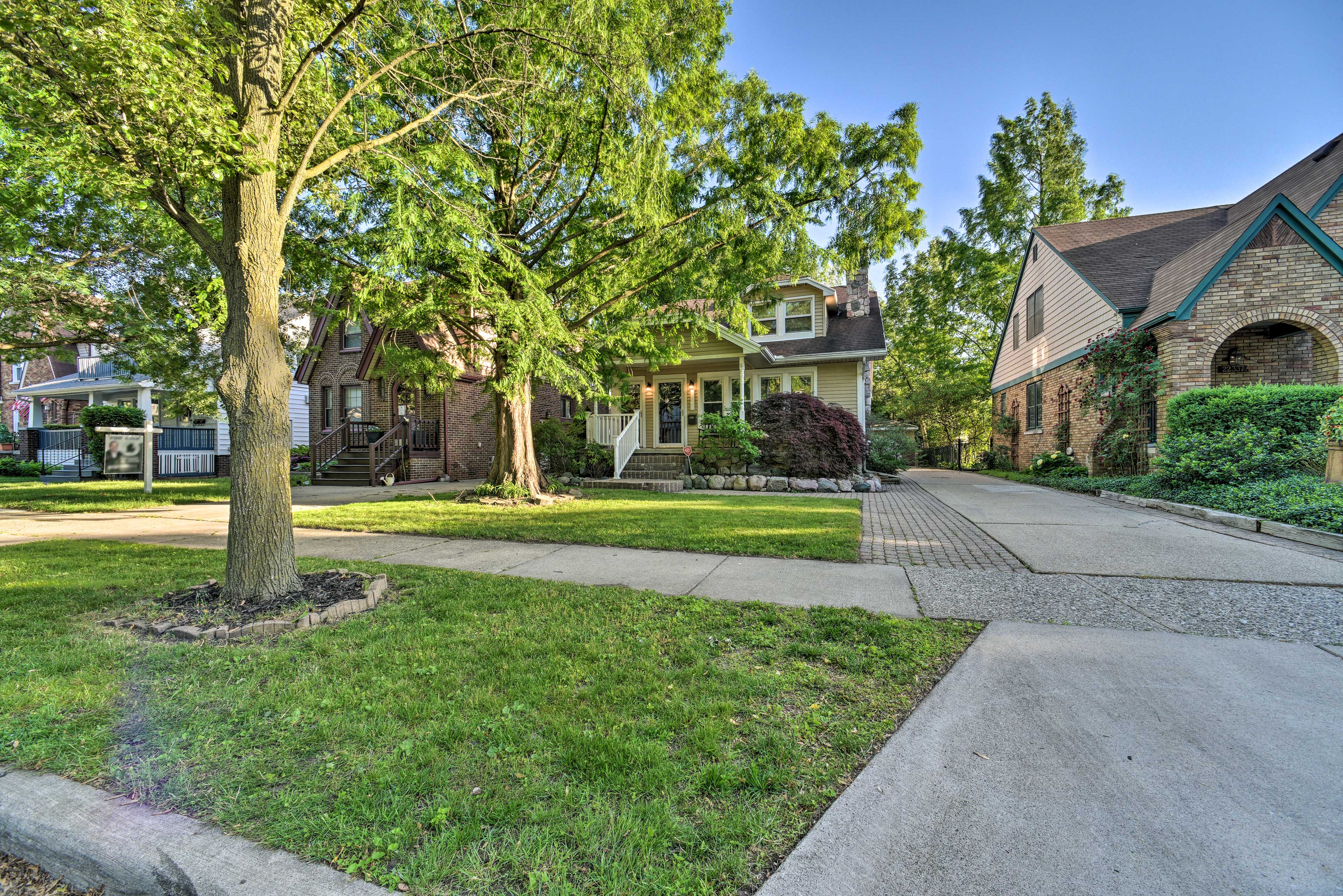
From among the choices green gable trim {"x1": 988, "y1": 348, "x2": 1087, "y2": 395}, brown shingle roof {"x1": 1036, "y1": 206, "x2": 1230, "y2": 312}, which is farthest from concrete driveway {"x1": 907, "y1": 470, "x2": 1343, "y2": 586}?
brown shingle roof {"x1": 1036, "y1": 206, "x2": 1230, "y2": 312}

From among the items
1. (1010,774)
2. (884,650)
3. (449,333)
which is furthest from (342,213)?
(1010,774)

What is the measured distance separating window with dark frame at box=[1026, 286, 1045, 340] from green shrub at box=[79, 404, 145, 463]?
92.2 feet

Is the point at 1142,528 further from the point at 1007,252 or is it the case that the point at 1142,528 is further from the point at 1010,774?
the point at 1007,252

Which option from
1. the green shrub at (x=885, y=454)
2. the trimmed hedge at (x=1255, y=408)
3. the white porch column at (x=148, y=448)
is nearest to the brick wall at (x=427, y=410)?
the white porch column at (x=148, y=448)

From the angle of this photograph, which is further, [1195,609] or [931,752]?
[1195,609]

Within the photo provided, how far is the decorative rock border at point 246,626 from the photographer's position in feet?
10.7

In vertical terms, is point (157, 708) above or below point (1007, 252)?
below

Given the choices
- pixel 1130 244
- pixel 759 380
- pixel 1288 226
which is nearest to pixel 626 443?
pixel 759 380

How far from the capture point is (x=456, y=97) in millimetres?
4879

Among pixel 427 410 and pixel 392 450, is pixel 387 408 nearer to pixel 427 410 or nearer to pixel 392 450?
pixel 427 410

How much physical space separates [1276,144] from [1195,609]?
59.5ft

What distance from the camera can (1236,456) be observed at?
8023mm

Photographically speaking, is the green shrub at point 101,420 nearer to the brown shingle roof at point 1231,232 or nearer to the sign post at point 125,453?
the sign post at point 125,453

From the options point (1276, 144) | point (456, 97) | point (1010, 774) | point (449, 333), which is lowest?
point (1010, 774)
